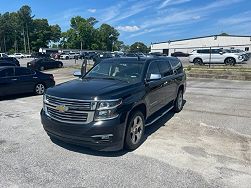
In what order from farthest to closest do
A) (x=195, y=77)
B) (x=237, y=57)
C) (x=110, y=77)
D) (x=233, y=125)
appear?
(x=237, y=57) → (x=195, y=77) → (x=233, y=125) → (x=110, y=77)

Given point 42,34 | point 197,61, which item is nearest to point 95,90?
point 197,61

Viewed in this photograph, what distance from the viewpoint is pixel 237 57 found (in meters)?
25.1

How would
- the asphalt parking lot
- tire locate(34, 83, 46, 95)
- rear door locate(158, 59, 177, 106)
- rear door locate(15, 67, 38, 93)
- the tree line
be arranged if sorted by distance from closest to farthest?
the asphalt parking lot, rear door locate(158, 59, 177, 106), rear door locate(15, 67, 38, 93), tire locate(34, 83, 46, 95), the tree line

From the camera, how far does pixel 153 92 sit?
18.9 ft

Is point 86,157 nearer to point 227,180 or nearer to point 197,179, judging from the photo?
point 197,179

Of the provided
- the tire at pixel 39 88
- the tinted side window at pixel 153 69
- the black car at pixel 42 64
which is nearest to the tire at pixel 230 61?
the black car at pixel 42 64

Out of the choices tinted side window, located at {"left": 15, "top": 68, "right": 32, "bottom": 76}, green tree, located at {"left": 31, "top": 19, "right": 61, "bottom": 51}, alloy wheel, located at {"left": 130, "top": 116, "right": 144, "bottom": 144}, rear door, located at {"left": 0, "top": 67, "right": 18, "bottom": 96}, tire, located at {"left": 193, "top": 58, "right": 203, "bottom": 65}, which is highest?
green tree, located at {"left": 31, "top": 19, "right": 61, "bottom": 51}

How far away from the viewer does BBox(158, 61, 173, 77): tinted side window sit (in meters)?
6.61

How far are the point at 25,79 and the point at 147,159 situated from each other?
8.05 meters

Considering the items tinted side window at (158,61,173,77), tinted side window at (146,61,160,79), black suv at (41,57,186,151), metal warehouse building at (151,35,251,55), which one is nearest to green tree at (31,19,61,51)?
metal warehouse building at (151,35,251,55)

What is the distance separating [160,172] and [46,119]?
2.27 meters

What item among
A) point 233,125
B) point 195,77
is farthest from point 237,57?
point 233,125

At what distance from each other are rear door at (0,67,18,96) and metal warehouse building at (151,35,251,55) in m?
60.5

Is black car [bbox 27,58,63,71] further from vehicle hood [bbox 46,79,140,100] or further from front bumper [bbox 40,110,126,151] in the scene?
front bumper [bbox 40,110,126,151]
